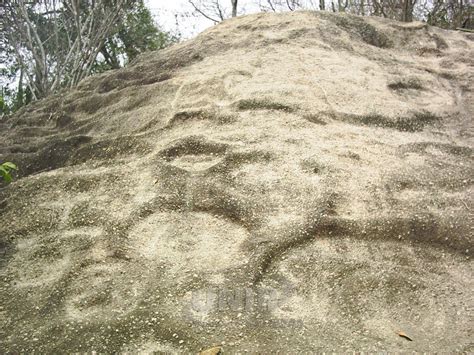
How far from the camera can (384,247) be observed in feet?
5.48

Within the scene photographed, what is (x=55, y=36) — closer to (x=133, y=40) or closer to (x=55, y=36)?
(x=55, y=36)

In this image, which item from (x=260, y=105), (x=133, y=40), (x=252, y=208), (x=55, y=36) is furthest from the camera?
(x=133, y=40)

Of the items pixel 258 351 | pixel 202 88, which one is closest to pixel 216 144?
pixel 202 88

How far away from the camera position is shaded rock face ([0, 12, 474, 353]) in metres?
1.39

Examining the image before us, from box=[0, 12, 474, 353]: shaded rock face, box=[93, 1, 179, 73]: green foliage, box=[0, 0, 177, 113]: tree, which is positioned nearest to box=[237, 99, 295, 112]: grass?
box=[0, 12, 474, 353]: shaded rock face

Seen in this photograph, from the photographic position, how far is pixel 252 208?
185cm

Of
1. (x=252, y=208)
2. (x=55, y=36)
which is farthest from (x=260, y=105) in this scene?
(x=55, y=36)

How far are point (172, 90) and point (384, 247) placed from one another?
1.79 meters

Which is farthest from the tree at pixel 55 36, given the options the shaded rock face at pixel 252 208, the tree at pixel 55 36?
the shaded rock face at pixel 252 208

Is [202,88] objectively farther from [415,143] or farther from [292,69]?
[415,143]

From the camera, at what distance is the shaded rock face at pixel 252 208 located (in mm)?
1389

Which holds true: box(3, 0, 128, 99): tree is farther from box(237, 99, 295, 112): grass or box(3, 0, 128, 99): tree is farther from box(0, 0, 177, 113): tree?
box(237, 99, 295, 112): grass

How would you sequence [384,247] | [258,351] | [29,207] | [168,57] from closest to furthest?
[258,351] < [384,247] < [29,207] < [168,57]

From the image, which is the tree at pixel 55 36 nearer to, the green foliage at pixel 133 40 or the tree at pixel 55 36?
the tree at pixel 55 36
